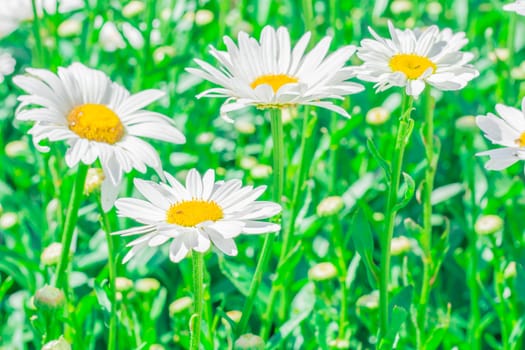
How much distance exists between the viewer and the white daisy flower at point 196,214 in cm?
108

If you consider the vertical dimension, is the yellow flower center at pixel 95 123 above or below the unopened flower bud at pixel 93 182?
above

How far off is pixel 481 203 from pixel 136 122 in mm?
799

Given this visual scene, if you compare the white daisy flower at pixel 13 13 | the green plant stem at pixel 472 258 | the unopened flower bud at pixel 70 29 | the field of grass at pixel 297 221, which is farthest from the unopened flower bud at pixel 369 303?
the white daisy flower at pixel 13 13

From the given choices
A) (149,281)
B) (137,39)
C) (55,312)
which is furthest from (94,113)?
(137,39)

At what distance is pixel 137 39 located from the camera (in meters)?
2.62

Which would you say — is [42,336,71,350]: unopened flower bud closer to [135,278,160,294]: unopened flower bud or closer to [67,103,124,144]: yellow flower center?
[67,103,124,144]: yellow flower center

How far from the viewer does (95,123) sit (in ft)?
4.06

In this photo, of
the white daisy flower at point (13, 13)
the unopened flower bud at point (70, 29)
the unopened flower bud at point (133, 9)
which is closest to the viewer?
the unopened flower bud at point (133, 9)

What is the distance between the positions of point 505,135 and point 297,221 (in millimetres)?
452

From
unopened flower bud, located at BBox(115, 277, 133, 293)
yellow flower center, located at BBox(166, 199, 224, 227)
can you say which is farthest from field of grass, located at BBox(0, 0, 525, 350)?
yellow flower center, located at BBox(166, 199, 224, 227)

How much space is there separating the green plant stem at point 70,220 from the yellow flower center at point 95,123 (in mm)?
47

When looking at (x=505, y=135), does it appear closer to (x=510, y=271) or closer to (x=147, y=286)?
(x=510, y=271)

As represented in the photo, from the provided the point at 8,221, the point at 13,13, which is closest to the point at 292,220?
the point at 8,221

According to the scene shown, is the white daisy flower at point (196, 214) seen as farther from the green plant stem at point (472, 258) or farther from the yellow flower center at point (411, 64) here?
the green plant stem at point (472, 258)
